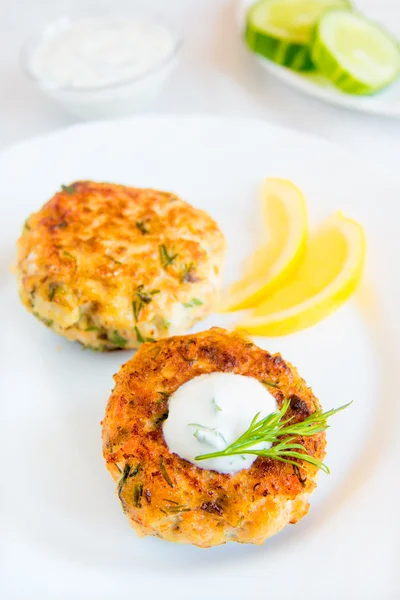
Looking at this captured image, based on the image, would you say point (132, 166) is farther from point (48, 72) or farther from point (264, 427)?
point (264, 427)

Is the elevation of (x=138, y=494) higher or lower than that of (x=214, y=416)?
lower

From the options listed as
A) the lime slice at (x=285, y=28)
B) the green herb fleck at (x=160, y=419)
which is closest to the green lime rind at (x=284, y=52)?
the lime slice at (x=285, y=28)

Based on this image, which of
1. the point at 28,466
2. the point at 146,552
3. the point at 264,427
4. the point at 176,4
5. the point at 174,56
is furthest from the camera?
the point at 176,4

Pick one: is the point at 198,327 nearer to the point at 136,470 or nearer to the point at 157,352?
the point at 157,352

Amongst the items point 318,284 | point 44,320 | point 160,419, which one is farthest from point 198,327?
point 160,419

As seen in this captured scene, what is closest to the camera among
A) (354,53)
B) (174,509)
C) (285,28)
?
(174,509)

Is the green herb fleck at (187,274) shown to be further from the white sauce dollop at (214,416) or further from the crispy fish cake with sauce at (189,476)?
the white sauce dollop at (214,416)

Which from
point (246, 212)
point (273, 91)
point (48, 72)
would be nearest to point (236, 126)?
point (246, 212)
